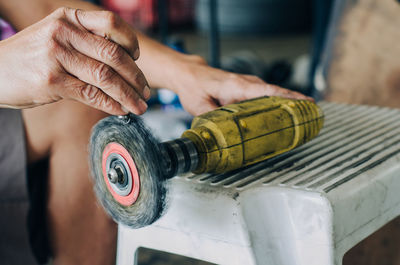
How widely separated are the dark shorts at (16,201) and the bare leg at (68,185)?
2 centimetres

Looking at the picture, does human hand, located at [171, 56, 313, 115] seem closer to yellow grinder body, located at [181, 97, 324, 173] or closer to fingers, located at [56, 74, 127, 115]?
yellow grinder body, located at [181, 97, 324, 173]

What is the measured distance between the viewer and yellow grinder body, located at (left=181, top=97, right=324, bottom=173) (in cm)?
57

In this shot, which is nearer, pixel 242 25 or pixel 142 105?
pixel 142 105

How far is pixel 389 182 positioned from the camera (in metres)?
0.62

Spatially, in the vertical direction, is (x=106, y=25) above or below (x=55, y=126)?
above

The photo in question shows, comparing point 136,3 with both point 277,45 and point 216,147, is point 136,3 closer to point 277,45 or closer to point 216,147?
point 277,45

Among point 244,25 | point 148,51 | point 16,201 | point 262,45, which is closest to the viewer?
point 16,201

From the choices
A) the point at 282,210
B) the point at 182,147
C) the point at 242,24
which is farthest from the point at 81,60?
the point at 242,24

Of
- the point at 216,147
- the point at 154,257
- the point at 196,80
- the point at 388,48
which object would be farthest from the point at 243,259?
the point at 388,48

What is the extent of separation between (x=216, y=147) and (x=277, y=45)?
136 inches

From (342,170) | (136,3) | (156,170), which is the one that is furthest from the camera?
(136,3)

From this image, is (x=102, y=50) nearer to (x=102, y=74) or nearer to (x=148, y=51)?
(x=102, y=74)

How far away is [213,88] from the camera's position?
0.75 meters

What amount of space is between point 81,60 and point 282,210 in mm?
284
